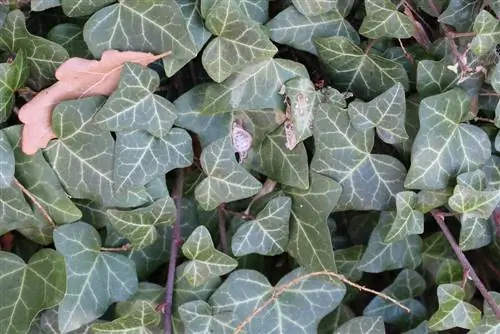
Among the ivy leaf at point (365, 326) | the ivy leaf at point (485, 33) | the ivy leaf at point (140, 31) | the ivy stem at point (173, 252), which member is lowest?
the ivy leaf at point (365, 326)

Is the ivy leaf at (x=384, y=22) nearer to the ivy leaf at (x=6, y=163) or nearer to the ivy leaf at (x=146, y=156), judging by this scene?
the ivy leaf at (x=146, y=156)

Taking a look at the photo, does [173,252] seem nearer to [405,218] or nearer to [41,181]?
[41,181]

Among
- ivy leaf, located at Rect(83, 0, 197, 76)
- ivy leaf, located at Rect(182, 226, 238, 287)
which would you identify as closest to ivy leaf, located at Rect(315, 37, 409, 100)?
ivy leaf, located at Rect(83, 0, 197, 76)

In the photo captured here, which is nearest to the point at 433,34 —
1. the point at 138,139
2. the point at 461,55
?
the point at 461,55

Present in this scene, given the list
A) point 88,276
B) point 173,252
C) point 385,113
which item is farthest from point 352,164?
point 88,276

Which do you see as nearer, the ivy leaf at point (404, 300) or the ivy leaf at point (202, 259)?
the ivy leaf at point (202, 259)

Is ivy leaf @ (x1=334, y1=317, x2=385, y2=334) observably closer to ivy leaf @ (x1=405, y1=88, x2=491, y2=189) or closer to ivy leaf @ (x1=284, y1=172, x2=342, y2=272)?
ivy leaf @ (x1=284, y1=172, x2=342, y2=272)

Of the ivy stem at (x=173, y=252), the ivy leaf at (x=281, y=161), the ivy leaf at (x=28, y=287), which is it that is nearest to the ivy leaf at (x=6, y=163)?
the ivy leaf at (x=28, y=287)
